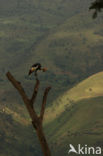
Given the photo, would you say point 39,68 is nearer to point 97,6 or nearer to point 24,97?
point 24,97

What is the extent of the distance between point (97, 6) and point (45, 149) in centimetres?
497

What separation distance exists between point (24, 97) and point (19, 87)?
392 millimetres

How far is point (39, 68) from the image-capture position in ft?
48.2

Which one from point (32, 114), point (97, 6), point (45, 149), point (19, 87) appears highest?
point (97, 6)

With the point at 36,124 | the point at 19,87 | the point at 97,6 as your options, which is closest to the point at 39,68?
the point at 19,87

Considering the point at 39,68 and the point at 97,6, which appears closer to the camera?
the point at 97,6

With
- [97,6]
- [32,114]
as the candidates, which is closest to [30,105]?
[32,114]

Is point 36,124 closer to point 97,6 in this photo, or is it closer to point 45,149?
point 45,149

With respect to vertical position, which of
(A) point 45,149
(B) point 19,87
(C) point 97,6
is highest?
(C) point 97,6

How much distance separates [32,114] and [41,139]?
2.90 feet

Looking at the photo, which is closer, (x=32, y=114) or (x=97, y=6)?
(x=97, y=6)

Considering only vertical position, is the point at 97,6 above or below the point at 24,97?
above

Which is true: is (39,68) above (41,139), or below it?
above

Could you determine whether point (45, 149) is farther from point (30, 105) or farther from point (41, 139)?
point (30, 105)
